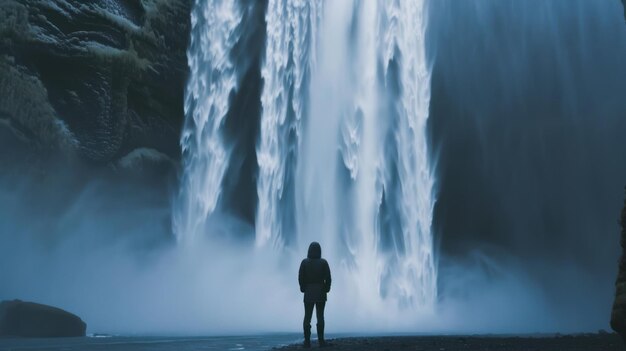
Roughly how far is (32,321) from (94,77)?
9840mm

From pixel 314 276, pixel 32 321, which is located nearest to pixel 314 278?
pixel 314 276

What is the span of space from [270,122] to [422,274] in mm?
8061

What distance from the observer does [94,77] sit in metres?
21.8

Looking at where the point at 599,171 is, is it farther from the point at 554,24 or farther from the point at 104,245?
the point at 104,245

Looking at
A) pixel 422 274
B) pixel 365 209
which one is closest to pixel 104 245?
pixel 365 209

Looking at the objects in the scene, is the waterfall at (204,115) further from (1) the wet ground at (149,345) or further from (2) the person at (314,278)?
(2) the person at (314,278)

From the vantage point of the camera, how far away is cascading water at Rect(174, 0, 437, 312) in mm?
23562

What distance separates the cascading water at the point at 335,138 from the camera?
23.6 meters

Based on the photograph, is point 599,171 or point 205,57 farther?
point 599,171

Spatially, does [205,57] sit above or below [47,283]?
above

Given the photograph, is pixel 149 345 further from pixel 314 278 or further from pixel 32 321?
pixel 32 321

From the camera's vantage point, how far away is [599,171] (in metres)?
28.0

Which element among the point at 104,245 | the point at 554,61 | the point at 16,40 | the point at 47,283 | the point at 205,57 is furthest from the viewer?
the point at 554,61

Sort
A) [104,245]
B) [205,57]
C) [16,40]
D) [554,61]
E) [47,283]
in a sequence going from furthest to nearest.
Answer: [554,61] < [205,57] < [104,245] < [47,283] < [16,40]
